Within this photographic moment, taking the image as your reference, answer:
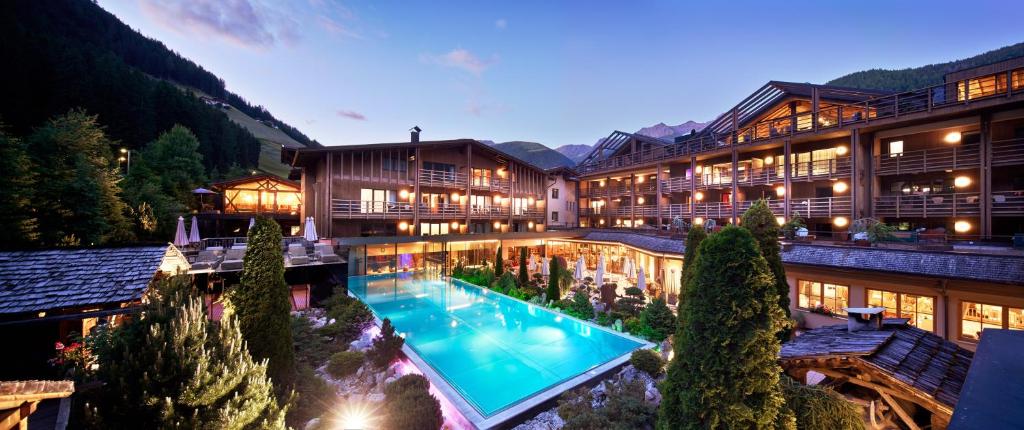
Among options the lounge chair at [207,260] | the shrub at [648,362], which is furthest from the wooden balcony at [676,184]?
the lounge chair at [207,260]

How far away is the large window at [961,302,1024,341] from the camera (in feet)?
35.9

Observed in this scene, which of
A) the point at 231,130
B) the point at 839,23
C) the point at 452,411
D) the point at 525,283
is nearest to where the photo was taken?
the point at 452,411

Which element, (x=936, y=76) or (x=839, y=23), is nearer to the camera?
(x=839, y=23)

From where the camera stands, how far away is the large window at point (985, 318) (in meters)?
10.9

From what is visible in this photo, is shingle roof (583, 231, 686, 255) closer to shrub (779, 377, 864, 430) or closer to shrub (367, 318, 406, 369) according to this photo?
shrub (779, 377, 864, 430)

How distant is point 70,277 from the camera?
643cm

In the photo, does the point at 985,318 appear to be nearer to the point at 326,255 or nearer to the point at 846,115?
the point at 846,115

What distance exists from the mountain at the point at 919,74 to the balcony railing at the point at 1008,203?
142ft

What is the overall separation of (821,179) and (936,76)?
160 ft

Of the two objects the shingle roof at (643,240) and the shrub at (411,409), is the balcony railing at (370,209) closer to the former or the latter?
the shingle roof at (643,240)

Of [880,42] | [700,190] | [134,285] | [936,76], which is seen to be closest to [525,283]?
[134,285]

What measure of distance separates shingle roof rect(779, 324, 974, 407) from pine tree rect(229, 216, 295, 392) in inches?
392

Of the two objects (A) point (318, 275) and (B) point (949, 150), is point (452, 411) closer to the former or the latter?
(A) point (318, 275)

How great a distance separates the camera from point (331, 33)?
46125mm
